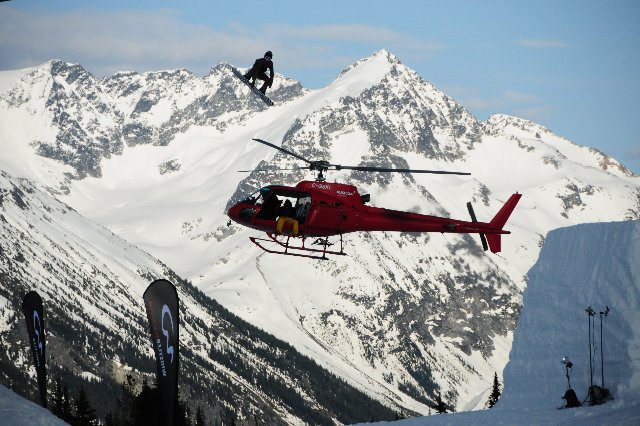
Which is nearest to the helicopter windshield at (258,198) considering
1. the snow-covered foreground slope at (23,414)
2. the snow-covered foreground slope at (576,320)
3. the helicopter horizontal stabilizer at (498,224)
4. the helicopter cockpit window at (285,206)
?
the helicopter cockpit window at (285,206)

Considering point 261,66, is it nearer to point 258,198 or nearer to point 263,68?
point 263,68

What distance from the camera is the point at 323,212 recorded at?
5200 centimetres

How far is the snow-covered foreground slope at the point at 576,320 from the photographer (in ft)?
Result: 181

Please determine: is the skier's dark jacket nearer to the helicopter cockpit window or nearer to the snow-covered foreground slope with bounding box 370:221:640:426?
the helicopter cockpit window

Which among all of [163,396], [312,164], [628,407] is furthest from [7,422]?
[628,407]

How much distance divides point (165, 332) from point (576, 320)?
117ft

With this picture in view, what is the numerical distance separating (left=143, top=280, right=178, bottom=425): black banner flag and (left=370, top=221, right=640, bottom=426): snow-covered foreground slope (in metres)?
21.7

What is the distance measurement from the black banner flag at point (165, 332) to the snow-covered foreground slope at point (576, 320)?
71.2 feet

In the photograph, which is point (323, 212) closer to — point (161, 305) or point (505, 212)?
point (505, 212)

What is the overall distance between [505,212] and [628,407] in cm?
1548

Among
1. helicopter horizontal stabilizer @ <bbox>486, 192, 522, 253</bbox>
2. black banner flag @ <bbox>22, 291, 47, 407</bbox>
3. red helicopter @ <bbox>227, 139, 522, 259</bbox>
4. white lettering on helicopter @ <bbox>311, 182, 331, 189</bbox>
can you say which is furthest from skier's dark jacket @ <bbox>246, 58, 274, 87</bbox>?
helicopter horizontal stabilizer @ <bbox>486, 192, 522, 253</bbox>

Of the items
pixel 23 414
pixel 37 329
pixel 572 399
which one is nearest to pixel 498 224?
pixel 572 399

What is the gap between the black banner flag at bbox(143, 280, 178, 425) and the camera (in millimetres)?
30672

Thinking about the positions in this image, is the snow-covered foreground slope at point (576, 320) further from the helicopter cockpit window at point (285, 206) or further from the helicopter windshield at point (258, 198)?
the helicopter windshield at point (258, 198)
